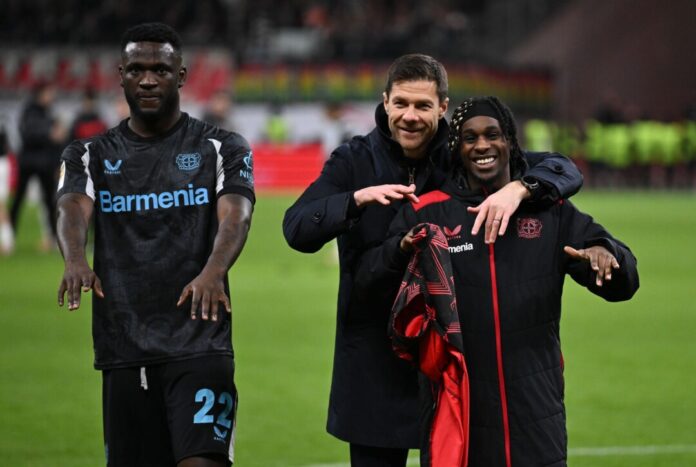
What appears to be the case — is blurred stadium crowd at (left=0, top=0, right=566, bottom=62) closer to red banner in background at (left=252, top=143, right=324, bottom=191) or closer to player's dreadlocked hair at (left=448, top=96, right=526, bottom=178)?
red banner in background at (left=252, top=143, right=324, bottom=191)

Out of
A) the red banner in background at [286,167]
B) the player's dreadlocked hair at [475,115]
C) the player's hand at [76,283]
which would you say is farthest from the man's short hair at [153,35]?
the red banner in background at [286,167]

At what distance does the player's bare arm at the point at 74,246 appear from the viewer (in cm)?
498

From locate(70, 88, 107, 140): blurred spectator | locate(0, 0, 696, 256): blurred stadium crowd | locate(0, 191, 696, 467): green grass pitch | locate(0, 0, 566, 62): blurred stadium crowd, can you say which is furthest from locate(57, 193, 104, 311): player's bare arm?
locate(0, 0, 566, 62): blurred stadium crowd

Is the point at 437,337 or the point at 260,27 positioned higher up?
the point at 260,27

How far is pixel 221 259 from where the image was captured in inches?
201

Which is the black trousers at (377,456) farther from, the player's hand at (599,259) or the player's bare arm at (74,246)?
the player's bare arm at (74,246)

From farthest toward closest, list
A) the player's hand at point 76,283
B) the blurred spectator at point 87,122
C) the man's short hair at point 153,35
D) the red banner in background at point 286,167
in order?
the red banner in background at point 286,167 → the blurred spectator at point 87,122 → the man's short hair at point 153,35 → the player's hand at point 76,283

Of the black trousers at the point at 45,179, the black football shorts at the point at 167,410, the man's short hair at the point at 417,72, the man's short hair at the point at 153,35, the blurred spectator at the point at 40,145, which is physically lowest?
the black football shorts at the point at 167,410

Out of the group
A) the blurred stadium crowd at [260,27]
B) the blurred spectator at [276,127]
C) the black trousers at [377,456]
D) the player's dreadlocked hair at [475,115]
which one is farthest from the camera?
the blurred stadium crowd at [260,27]

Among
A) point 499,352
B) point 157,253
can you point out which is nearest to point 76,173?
point 157,253

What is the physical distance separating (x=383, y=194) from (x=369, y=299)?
0.53 metres

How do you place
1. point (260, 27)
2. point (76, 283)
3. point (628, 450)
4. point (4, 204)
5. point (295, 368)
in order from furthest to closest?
point (260, 27)
point (4, 204)
point (295, 368)
point (628, 450)
point (76, 283)

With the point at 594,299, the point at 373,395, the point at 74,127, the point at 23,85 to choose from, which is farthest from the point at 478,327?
the point at 23,85

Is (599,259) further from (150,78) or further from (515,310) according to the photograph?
(150,78)
